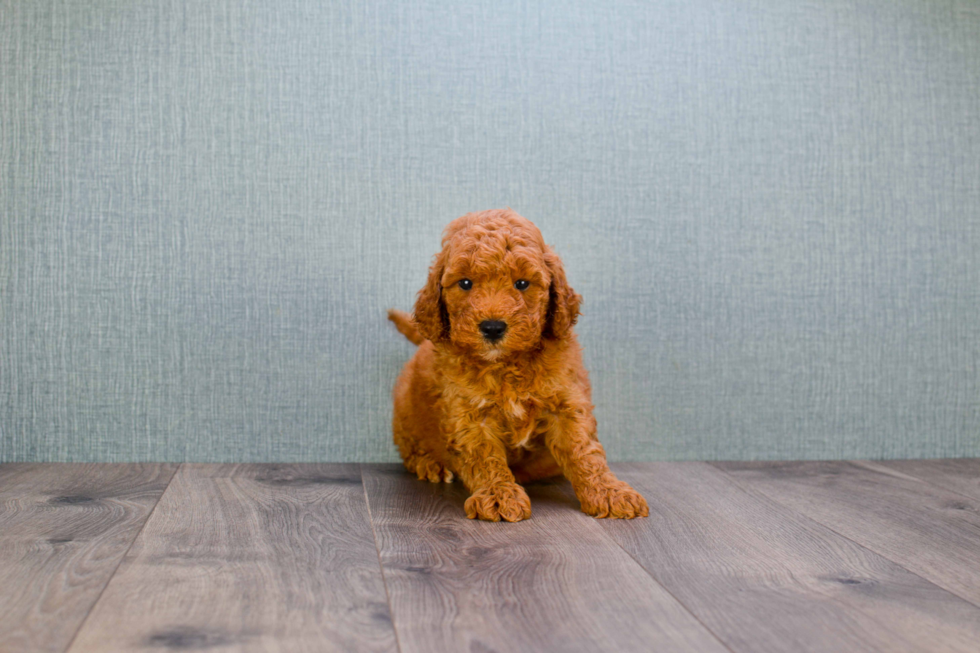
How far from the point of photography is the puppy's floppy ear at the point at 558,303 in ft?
5.99

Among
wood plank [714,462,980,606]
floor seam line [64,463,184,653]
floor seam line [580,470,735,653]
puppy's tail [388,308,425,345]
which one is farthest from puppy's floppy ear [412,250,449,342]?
wood plank [714,462,980,606]

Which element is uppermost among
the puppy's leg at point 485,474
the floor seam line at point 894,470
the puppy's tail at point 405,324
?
the puppy's tail at point 405,324

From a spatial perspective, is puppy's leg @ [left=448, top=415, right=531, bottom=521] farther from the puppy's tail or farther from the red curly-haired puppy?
the puppy's tail

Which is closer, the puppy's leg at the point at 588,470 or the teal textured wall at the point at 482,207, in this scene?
the puppy's leg at the point at 588,470

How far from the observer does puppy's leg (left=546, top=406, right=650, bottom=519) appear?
5.67 feet

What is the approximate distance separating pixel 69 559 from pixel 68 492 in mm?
614

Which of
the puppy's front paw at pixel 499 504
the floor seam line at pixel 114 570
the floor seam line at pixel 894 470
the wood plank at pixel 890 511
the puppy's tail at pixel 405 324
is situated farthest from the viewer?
the puppy's tail at pixel 405 324

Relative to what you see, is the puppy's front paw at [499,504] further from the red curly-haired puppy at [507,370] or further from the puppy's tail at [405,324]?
the puppy's tail at [405,324]

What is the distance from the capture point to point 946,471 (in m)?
2.35

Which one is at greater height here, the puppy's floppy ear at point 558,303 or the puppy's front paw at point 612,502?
the puppy's floppy ear at point 558,303

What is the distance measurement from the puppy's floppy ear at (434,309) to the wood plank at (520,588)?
16.7 inches

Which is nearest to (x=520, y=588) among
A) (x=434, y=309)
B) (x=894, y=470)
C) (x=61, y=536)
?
(x=434, y=309)

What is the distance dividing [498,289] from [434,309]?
198mm

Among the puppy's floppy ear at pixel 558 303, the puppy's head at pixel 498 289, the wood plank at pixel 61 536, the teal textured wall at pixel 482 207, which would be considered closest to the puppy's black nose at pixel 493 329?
the puppy's head at pixel 498 289
